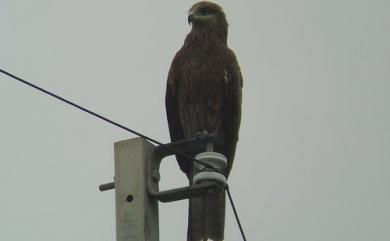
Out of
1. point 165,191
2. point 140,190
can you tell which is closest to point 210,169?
point 165,191

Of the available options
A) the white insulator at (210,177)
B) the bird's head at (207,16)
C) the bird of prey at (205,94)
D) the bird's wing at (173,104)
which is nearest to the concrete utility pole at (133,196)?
the white insulator at (210,177)

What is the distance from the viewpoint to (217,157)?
17.8 feet

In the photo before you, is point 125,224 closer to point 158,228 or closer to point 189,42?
point 158,228

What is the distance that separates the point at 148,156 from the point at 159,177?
0.48 ft

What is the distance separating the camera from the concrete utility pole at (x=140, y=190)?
200 inches

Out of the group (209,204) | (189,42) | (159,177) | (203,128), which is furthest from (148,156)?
(189,42)

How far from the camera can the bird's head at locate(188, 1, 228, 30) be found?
1013 cm

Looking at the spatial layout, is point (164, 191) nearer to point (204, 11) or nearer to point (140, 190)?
point (140, 190)

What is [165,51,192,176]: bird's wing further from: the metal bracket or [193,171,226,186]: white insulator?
[193,171,226,186]: white insulator

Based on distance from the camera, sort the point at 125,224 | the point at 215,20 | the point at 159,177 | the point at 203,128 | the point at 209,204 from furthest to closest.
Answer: the point at 215,20 < the point at 203,128 < the point at 209,204 < the point at 159,177 < the point at 125,224

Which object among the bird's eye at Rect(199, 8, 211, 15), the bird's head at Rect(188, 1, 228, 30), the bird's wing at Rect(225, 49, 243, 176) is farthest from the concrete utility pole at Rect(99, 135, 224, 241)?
the bird's eye at Rect(199, 8, 211, 15)

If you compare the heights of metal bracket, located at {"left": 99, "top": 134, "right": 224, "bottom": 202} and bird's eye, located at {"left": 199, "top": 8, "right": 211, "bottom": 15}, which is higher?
bird's eye, located at {"left": 199, "top": 8, "right": 211, "bottom": 15}

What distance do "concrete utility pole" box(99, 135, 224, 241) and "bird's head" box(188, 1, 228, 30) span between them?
4.80 meters

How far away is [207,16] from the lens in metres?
10.2
